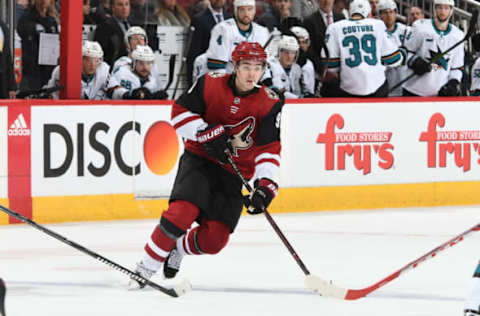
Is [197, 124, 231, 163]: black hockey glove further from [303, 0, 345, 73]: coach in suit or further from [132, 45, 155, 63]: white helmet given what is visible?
[303, 0, 345, 73]: coach in suit

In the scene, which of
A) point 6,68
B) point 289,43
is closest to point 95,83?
point 6,68

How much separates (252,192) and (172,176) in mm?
2838

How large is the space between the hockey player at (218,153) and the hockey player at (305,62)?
11.9 ft

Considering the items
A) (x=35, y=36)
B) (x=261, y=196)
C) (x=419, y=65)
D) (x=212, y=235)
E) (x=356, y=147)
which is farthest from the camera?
(x=419, y=65)

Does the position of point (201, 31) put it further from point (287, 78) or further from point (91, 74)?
point (91, 74)

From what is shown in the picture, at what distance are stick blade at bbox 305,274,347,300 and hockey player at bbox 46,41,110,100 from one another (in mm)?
3665

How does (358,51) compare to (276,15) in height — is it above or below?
below

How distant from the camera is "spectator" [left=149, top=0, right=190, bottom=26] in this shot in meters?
8.58

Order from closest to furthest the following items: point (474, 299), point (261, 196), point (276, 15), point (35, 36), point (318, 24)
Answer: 1. point (474, 299)
2. point (261, 196)
3. point (35, 36)
4. point (318, 24)
5. point (276, 15)

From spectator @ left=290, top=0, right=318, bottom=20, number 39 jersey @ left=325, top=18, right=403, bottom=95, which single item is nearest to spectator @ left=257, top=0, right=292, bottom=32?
spectator @ left=290, top=0, right=318, bottom=20

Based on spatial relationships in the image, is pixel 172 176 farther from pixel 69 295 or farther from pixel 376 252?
pixel 69 295

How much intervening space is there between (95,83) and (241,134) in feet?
10.5

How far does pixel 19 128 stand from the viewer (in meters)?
6.92

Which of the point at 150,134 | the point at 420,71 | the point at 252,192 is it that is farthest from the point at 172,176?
the point at 252,192
